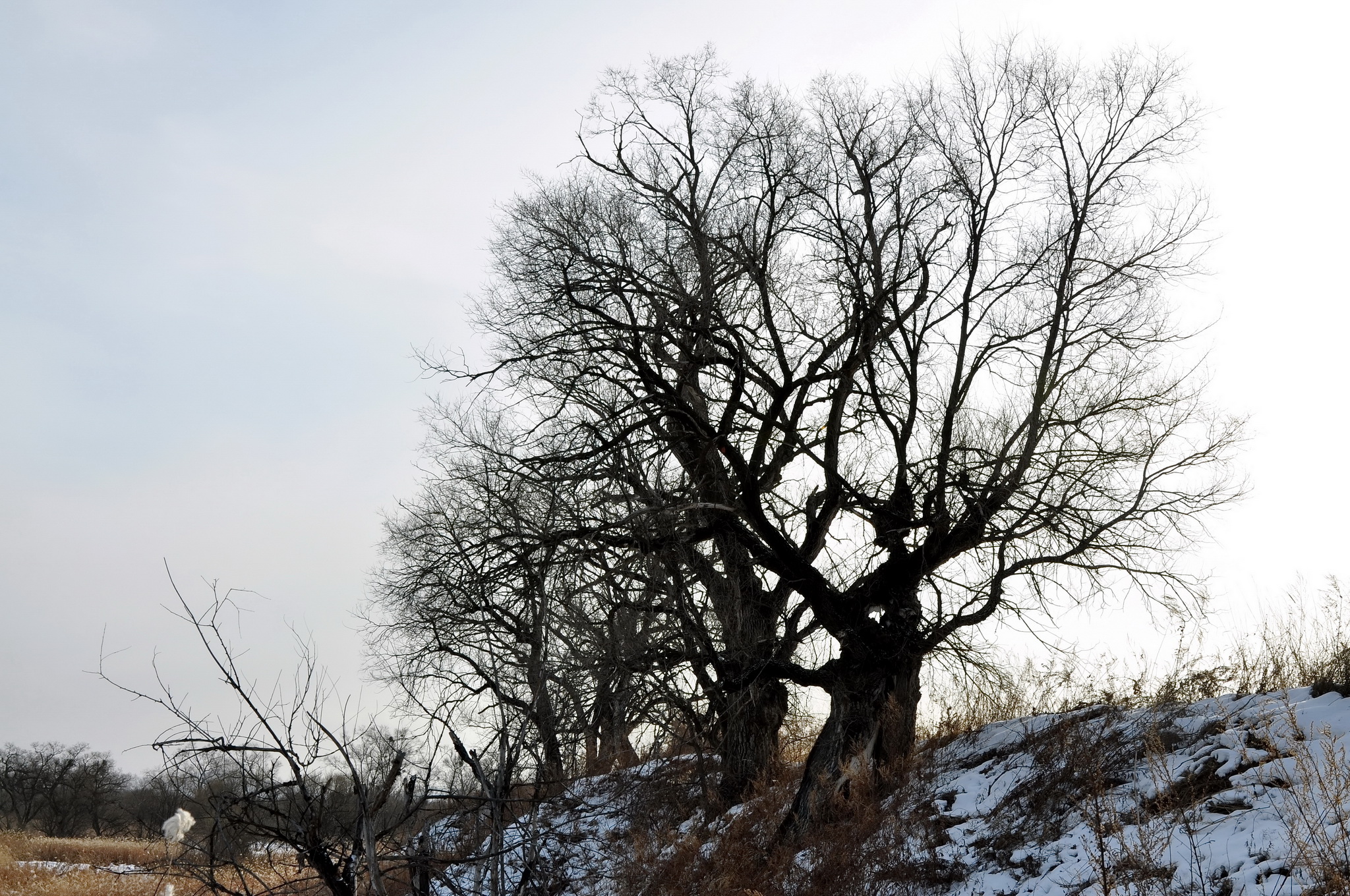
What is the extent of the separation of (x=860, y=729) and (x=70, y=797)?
4980cm

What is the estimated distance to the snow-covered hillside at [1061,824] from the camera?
6688mm

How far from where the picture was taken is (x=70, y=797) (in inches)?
1875

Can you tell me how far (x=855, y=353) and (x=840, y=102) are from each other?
360 centimetres

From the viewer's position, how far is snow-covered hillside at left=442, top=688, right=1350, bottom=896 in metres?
6.69

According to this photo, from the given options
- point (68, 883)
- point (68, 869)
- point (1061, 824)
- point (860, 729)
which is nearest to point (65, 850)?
point (68, 869)

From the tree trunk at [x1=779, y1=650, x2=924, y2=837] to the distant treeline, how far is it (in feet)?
129

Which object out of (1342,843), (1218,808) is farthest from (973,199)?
(1342,843)

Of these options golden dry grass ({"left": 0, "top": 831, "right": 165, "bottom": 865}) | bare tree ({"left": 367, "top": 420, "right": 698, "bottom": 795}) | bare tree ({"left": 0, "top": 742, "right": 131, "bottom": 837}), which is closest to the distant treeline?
bare tree ({"left": 0, "top": 742, "right": 131, "bottom": 837})

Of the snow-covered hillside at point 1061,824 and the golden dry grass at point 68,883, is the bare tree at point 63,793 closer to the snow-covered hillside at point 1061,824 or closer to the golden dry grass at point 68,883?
the golden dry grass at point 68,883

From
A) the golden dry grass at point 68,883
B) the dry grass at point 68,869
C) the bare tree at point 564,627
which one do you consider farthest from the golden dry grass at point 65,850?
the bare tree at point 564,627

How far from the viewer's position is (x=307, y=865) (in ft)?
19.9

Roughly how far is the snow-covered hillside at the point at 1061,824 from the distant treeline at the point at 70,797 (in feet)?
127

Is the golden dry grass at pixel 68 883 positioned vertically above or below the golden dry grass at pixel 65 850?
below

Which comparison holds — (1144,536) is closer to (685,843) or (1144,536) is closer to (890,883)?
(890,883)
